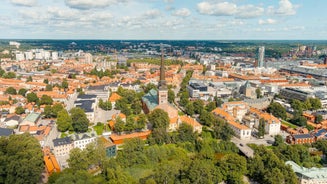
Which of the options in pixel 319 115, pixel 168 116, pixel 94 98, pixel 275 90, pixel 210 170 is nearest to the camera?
pixel 210 170

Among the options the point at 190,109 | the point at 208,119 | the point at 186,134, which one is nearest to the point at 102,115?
the point at 190,109

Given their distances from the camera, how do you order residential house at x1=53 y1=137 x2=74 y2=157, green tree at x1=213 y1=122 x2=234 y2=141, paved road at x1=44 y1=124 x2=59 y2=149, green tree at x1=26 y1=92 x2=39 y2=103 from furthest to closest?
green tree at x1=26 y1=92 x2=39 y2=103
green tree at x1=213 y1=122 x2=234 y2=141
paved road at x1=44 y1=124 x2=59 y2=149
residential house at x1=53 y1=137 x2=74 y2=157

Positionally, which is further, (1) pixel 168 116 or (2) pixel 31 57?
(2) pixel 31 57

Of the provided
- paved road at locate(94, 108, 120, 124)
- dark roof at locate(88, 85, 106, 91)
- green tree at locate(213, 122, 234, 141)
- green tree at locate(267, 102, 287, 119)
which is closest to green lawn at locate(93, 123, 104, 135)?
paved road at locate(94, 108, 120, 124)

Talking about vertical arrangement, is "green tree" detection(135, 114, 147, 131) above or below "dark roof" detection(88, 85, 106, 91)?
below

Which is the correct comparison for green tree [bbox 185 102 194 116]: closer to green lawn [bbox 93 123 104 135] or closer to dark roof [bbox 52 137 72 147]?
green lawn [bbox 93 123 104 135]

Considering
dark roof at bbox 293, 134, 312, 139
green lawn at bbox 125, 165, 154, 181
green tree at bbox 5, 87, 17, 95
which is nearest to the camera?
green lawn at bbox 125, 165, 154, 181

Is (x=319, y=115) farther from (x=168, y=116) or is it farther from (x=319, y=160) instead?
(x=168, y=116)

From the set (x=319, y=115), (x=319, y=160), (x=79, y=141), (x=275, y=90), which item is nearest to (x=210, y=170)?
(x=319, y=160)
